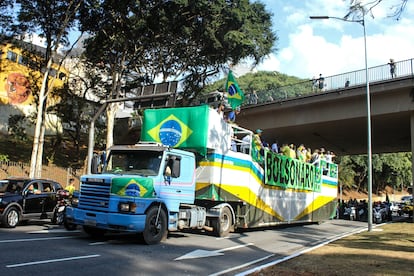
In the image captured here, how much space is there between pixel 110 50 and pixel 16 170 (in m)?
10.8

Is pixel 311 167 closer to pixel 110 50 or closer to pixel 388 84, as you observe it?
pixel 388 84

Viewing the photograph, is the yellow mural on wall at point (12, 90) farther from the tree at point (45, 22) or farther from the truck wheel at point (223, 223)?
the truck wheel at point (223, 223)

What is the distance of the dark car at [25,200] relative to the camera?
1354cm

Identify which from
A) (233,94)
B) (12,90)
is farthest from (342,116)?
(12,90)

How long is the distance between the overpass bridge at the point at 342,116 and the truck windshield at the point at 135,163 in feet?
63.5

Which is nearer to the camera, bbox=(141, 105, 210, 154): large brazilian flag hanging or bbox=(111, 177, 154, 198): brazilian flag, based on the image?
bbox=(111, 177, 154, 198): brazilian flag

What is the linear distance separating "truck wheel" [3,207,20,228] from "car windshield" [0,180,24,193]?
833 millimetres

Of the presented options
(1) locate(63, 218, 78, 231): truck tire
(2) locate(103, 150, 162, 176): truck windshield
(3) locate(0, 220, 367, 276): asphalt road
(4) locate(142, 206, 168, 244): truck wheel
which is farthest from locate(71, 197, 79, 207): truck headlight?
(4) locate(142, 206, 168, 244): truck wheel

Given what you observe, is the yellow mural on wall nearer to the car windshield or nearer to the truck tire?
the car windshield

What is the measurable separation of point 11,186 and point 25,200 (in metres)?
0.78

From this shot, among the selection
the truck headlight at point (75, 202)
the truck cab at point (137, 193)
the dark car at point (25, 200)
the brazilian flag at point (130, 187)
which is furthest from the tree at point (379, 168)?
the brazilian flag at point (130, 187)

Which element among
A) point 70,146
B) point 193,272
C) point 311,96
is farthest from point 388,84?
point 70,146

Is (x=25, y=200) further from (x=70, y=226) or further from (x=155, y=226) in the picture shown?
(x=155, y=226)

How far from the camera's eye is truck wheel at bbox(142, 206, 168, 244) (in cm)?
1066
